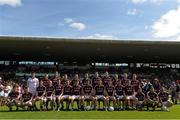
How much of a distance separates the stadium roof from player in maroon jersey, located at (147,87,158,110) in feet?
58.5

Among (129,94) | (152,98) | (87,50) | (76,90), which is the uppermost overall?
(87,50)

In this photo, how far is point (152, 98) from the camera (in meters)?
19.5

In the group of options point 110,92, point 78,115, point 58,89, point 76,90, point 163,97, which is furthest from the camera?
point 163,97

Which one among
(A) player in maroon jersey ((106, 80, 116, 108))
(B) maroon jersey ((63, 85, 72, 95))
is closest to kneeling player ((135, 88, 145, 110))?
(A) player in maroon jersey ((106, 80, 116, 108))

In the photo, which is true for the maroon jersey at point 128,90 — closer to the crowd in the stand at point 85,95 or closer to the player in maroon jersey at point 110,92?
the crowd in the stand at point 85,95

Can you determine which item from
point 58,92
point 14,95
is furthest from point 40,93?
point 14,95

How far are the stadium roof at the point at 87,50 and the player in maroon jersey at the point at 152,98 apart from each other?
58.5 feet

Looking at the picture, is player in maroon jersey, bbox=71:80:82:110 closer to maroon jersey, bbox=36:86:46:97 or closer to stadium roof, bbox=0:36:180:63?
maroon jersey, bbox=36:86:46:97

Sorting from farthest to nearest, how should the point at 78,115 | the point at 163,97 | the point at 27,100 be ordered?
the point at 163,97
the point at 27,100
the point at 78,115

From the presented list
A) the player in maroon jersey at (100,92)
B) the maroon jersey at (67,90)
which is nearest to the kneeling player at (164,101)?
the player in maroon jersey at (100,92)

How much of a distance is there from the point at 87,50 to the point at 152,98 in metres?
23.9

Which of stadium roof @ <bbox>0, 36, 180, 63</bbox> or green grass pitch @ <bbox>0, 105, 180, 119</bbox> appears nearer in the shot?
green grass pitch @ <bbox>0, 105, 180, 119</bbox>

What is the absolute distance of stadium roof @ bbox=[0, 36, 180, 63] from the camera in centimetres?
3759

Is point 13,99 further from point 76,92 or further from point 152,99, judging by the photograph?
point 152,99
